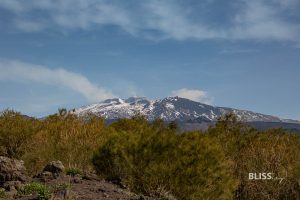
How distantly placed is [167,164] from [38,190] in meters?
6.08

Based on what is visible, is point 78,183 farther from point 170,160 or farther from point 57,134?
point 57,134

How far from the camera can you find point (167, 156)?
1817 centimetres

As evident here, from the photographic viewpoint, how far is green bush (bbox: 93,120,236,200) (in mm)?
17531

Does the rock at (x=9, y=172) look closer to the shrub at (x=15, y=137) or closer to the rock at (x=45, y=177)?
the rock at (x=45, y=177)

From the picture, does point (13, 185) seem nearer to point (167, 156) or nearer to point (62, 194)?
point (62, 194)

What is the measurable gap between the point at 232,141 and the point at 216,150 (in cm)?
564

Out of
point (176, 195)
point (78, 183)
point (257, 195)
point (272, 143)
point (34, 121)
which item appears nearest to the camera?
point (78, 183)

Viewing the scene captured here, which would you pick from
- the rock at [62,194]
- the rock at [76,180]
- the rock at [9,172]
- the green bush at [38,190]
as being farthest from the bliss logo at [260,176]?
the green bush at [38,190]

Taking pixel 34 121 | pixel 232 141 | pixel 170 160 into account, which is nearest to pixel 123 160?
pixel 170 160

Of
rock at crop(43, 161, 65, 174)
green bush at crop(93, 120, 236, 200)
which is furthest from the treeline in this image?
rock at crop(43, 161, 65, 174)

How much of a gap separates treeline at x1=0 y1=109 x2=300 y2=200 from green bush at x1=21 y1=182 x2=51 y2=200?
4.15 metres

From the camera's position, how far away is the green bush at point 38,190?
12289mm

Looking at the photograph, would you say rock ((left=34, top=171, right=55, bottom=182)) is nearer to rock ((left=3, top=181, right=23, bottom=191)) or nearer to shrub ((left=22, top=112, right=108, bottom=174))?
rock ((left=3, top=181, right=23, bottom=191))

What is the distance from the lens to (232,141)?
2417cm
